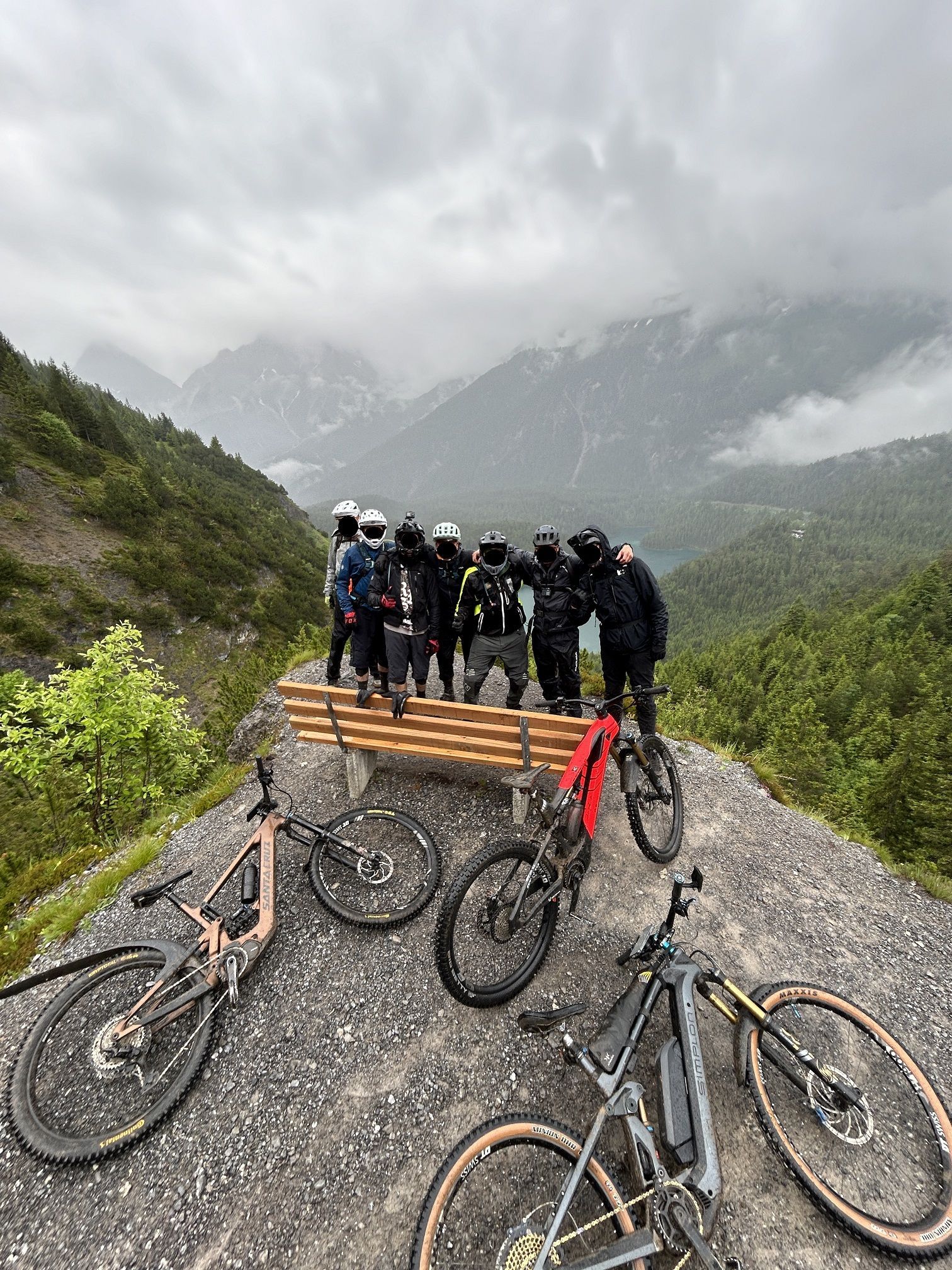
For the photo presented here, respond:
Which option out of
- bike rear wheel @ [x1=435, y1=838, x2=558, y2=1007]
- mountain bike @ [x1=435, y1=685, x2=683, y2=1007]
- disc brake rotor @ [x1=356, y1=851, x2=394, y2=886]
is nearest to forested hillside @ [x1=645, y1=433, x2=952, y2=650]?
mountain bike @ [x1=435, y1=685, x2=683, y2=1007]

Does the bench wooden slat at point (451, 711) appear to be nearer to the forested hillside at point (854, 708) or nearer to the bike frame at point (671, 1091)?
the bike frame at point (671, 1091)

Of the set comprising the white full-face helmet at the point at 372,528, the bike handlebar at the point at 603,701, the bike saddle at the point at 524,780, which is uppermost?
the white full-face helmet at the point at 372,528

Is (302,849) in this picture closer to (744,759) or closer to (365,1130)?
(365,1130)

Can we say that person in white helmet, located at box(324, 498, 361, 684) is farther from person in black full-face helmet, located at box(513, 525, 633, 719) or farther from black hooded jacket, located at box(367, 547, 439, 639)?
person in black full-face helmet, located at box(513, 525, 633, 719)

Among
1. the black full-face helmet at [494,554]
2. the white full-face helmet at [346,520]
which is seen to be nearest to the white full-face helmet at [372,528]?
the white full-face helmet at [346,520]

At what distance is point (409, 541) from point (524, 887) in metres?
4.24

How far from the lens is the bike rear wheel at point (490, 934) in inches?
140

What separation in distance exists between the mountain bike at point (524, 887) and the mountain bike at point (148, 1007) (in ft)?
2.20

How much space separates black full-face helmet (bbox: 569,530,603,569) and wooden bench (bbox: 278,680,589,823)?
2.04 metres

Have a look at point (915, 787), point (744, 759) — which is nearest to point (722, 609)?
point (915, 787)

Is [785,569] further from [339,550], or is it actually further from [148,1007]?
[148,1007]

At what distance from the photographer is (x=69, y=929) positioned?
4766 mm

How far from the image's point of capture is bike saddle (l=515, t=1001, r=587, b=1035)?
3105 mm

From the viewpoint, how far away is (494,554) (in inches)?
248
